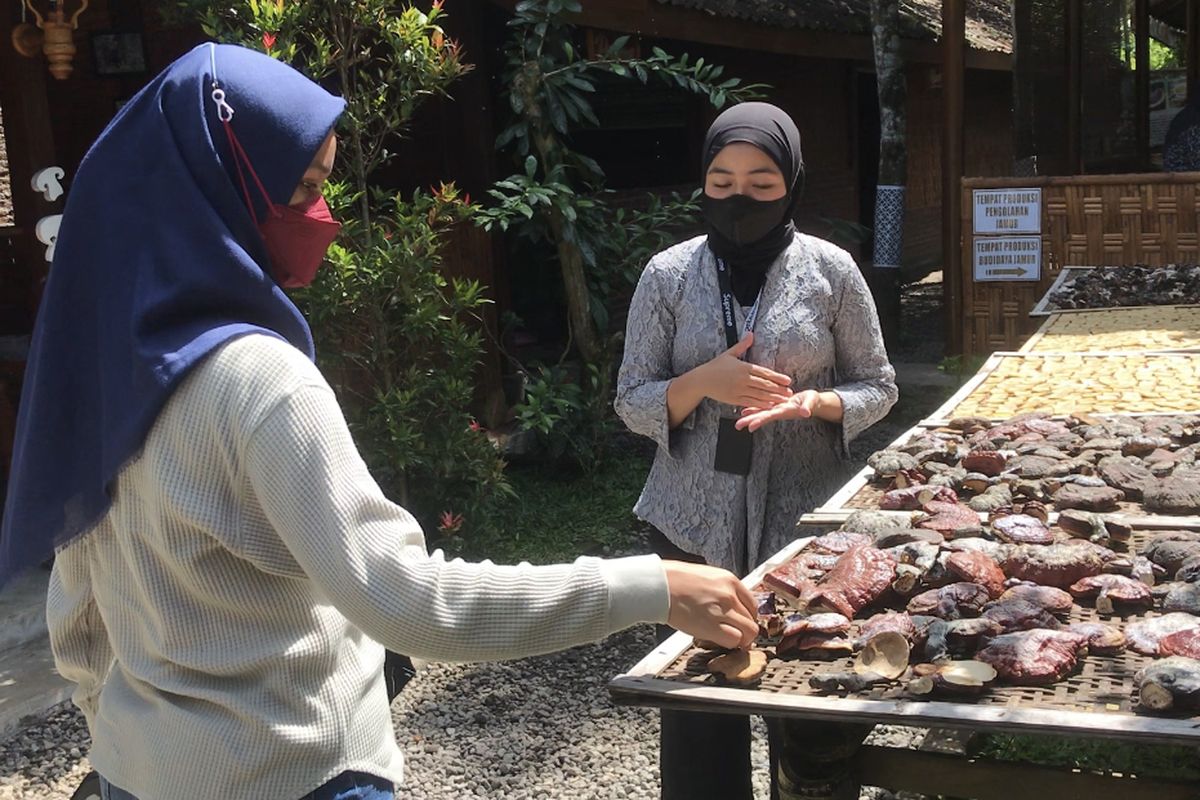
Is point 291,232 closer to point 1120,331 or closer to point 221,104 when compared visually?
point 221,104

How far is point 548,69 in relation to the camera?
6.45m

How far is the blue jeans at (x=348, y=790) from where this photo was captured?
1603 millimetres

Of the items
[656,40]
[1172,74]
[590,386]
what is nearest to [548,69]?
[590,386]

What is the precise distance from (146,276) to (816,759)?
4.38 ft

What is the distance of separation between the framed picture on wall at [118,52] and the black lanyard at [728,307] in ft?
16.5

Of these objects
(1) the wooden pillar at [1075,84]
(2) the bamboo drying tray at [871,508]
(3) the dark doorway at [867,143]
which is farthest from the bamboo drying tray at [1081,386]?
(3) the dark doorway at [867,143]

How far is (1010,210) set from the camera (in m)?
7.19

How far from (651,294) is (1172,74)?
1656 cm

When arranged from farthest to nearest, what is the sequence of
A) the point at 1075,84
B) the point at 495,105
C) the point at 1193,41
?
1. the point at 1193,41
2. the point at 1075,84
3. the point at 495,105

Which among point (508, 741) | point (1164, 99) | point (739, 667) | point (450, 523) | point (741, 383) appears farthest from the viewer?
point (1164, 99)

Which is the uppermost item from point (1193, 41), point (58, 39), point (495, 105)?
point (1193, 41)

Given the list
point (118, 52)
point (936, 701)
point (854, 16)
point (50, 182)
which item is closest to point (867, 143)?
point (854, 16)

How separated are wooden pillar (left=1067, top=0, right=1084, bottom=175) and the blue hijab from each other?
1034 cm

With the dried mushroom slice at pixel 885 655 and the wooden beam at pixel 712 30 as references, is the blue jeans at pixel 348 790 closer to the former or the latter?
the dried mushroom slice at pixel 885 655
